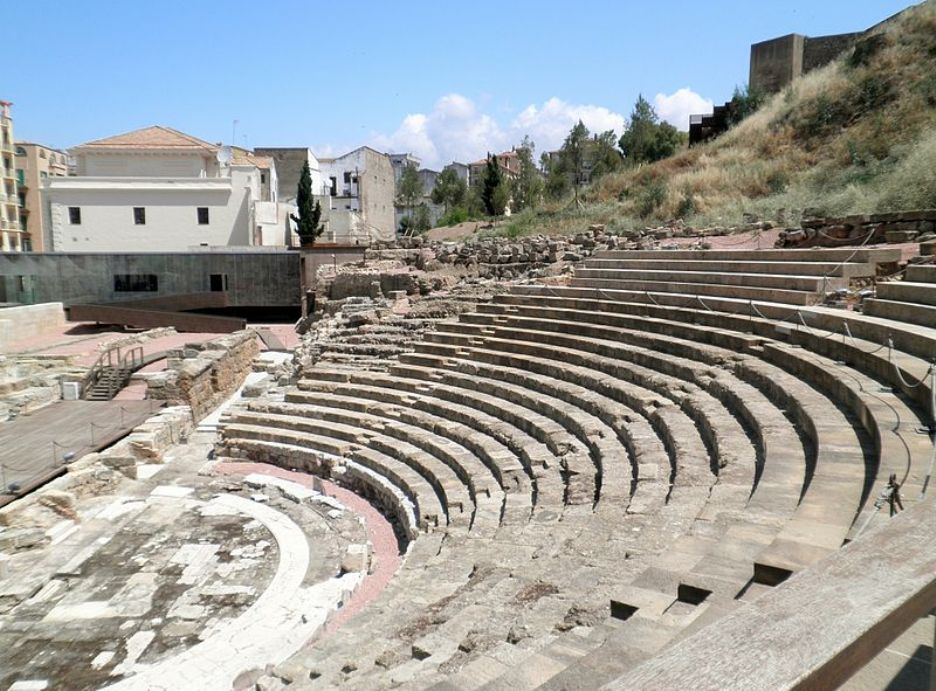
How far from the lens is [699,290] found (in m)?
11.8

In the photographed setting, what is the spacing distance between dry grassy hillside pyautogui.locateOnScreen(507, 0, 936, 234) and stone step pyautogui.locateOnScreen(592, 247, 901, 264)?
11.8ft

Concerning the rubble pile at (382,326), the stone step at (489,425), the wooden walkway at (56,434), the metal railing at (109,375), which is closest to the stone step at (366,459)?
the stone step at (489,425)

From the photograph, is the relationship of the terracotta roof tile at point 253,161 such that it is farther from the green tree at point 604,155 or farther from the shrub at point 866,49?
the shrub at point 866,49

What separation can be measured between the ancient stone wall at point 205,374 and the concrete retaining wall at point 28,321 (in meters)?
7.36

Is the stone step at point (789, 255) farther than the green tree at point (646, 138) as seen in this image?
No

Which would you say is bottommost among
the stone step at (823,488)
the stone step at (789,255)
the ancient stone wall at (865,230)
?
the stone step at (823,488)

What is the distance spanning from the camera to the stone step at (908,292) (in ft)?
25.9

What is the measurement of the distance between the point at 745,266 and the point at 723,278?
43cm

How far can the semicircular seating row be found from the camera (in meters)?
3.72

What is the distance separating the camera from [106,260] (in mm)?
25781

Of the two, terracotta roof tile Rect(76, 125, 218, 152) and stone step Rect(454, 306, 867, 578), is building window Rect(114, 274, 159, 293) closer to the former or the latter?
terracotta roof tile Rect(76, 125, 218, 152)

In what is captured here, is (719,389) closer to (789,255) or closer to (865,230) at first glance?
(789,255)

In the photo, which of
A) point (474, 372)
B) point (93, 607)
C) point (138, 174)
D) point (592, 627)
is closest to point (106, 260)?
point (138, 174)

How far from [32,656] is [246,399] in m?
8.22
